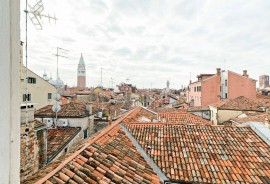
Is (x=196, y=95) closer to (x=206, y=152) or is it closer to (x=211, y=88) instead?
(x=211, y=88)

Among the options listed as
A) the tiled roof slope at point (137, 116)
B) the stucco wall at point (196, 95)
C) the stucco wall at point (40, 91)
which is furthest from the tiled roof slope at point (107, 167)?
the stucco wall at point (196, 95)

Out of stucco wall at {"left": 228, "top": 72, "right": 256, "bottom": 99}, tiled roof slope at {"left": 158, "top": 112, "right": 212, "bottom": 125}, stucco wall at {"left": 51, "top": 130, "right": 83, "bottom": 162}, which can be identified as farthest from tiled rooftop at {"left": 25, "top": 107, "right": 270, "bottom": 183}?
stucco wall at {"left": 228, "top": 72, "right": 256, "bottom": 99}

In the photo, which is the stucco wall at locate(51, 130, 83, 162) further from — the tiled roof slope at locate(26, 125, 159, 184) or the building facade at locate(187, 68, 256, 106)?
the building facade at locate(187, 68, 256, 106)

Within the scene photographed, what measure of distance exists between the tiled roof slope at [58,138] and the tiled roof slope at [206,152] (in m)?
4.14

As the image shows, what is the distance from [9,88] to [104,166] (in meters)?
4.34

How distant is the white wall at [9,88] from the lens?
80cm

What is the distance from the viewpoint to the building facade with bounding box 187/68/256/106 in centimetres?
2970

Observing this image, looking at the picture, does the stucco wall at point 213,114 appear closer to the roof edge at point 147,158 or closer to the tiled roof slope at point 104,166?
the roof edge at point 147,158

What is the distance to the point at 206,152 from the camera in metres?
6.98

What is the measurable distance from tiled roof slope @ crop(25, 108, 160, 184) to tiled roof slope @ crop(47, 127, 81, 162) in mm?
4375

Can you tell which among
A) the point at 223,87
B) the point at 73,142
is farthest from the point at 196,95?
the point at 73,142

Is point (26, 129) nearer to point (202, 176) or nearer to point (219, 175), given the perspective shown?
point (202, 176)

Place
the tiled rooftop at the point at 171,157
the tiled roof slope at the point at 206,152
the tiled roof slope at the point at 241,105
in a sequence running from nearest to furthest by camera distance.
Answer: the tiled rooftop at the point at 171,157
the tiled roof slope at the point at 206,152
the tiled roof slope at the point at 241,105

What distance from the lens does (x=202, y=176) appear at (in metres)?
5.84
